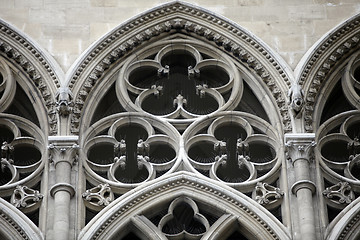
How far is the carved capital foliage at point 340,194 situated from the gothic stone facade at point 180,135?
0.02 meters

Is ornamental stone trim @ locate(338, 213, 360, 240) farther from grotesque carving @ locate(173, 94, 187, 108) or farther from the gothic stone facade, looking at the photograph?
grotesque carving @ locate(173, 94, 187, 108)

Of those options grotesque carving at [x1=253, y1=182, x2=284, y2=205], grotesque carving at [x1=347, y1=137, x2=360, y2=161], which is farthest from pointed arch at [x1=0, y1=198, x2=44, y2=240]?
grotesque carving at [x1=347, y1=137, x2=360, y2=161]

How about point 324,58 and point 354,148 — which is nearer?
point 354,148

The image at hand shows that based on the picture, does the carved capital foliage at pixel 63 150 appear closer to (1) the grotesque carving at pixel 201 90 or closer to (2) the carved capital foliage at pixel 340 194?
(1) the grotesque carving at pixel 201 90

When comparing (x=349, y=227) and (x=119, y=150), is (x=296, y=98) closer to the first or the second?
(x=349, y=227)

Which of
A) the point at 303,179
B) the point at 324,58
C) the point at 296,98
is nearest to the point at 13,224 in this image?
the point at 303,179

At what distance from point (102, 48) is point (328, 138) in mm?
4428

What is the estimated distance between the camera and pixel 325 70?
1281 inches

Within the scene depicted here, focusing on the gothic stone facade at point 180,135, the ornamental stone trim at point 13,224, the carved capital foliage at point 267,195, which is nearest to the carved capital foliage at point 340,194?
the gothic stone facade at point 180,135

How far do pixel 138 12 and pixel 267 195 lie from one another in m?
4.59

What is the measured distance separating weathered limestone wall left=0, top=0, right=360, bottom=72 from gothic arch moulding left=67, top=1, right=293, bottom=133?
224mm

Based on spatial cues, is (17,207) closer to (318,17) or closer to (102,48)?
(102,48)

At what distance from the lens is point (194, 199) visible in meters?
31.0

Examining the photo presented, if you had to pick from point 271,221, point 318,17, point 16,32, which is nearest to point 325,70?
point 318,17
